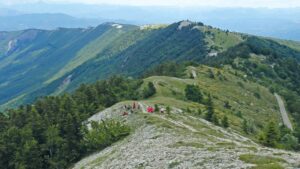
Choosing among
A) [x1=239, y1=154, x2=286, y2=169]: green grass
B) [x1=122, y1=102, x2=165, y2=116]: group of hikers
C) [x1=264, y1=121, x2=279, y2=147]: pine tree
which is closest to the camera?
[x1=239, y1=154, x2=286, y2=169]: green grass

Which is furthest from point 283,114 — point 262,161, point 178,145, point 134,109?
point 262,161

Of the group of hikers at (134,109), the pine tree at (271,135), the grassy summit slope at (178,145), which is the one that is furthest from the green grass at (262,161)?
the group of hikers at (134,109)

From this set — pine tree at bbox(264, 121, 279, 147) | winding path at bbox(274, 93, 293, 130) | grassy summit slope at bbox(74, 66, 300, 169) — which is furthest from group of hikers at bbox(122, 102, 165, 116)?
winding path at bbox(274, 93, 293, 130)

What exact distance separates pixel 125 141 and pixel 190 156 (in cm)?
2278

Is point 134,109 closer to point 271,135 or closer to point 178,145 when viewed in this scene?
point 271,135

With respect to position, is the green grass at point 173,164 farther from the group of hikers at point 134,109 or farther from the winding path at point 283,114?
the winding path at point 283,114

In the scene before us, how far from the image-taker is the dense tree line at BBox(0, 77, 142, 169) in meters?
84.9

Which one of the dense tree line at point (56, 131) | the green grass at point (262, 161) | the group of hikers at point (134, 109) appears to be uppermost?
the green grass at point (262, 161)

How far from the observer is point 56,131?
92.1 metres

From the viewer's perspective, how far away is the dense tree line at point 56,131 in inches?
3343

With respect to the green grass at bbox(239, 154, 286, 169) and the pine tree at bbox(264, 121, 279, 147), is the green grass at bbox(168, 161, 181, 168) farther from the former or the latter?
the pine tree at bbox(264, 121, 279, 147)

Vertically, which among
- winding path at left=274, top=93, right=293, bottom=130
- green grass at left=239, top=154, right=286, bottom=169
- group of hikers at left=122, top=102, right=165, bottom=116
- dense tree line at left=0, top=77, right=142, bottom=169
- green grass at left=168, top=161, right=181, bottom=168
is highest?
green grass at left=239, top=154, right=286, bottom=169

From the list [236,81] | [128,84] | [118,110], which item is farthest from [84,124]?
[236,81]

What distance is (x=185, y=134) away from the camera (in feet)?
216
